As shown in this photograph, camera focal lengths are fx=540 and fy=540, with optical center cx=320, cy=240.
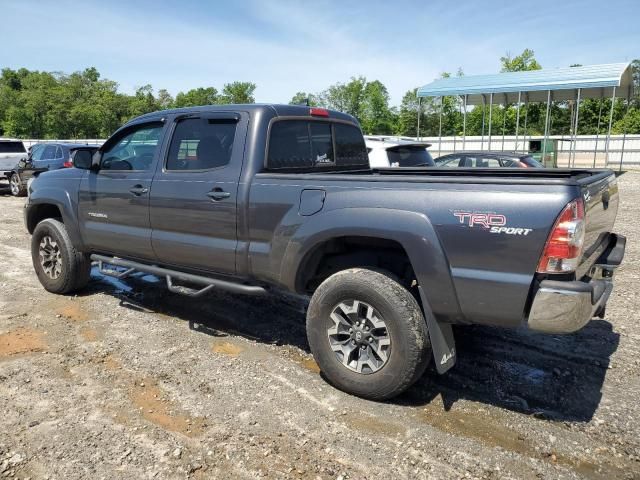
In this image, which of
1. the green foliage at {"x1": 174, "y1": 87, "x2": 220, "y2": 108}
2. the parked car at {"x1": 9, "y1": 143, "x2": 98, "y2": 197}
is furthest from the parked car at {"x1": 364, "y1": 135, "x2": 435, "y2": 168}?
the green foliage at {"x1": 174, "y1": 87, "x2": 220, "y2": 108}

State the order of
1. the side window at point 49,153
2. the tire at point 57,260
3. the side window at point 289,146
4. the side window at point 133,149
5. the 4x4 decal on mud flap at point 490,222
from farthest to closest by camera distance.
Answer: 1. the side window at point 49,153
2. the tire at point 57,260
3. the side window at point 133,149
4. the side window at point 289,146
5. the 4x4 decal on mud flap at point 490,222

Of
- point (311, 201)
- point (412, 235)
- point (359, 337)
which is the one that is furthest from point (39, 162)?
point (412, 235)

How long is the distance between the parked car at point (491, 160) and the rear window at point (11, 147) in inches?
531

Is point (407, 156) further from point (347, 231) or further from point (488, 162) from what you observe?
point (347, 231)

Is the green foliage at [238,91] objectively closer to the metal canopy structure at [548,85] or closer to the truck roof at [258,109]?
the metal canopy structure at [548,85]

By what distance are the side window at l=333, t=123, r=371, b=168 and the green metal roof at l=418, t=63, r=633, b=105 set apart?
18685 millimetres

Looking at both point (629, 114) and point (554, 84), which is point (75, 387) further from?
point (629, 114)

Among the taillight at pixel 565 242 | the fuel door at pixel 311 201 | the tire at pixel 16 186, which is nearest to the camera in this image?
the taillight at pixel 565 242

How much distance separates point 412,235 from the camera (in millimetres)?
3293

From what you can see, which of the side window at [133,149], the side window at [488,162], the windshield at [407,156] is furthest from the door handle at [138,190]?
the side window at [488,162]

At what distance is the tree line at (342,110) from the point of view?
44562 millimetres

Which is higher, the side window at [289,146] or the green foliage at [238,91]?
the green foliage at [238,91]

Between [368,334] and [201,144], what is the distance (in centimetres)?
218

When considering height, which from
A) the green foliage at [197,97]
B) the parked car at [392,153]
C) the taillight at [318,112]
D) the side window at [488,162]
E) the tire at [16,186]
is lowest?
the tire at [16,186]
